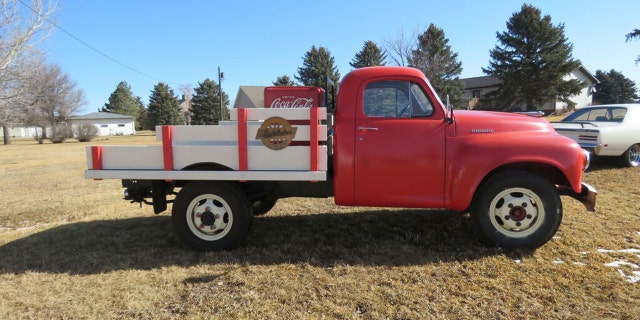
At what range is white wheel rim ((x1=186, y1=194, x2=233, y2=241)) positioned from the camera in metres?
4.51

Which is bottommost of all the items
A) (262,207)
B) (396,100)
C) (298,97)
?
(262,207)

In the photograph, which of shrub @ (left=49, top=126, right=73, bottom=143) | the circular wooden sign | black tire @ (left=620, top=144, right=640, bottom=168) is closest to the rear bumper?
the circular wooden sign

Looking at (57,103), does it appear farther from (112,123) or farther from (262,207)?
(262,207)

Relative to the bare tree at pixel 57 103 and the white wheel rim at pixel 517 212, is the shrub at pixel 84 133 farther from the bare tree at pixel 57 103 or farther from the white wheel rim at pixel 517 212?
the white wheel rim at pixel 517 212

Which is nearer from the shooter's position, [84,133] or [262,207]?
[262,207]

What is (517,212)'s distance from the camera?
167 inches

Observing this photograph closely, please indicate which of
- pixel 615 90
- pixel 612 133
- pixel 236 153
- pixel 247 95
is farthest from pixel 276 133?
pixel 615 90

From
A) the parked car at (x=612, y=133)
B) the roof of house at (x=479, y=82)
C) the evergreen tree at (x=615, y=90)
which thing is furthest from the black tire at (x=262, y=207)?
the evergreen tree at (x=615, y=90)

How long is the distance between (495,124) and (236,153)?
2.84 m

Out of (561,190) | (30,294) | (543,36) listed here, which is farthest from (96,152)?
(543,36)

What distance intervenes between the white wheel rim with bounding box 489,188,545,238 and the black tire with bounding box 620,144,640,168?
23.0 ft

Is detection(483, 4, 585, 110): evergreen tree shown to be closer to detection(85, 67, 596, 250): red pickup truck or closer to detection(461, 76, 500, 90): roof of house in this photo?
detection(461, 76, 500, 90): roof of house

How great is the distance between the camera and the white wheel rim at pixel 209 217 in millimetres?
4508

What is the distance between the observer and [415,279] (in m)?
3.66
